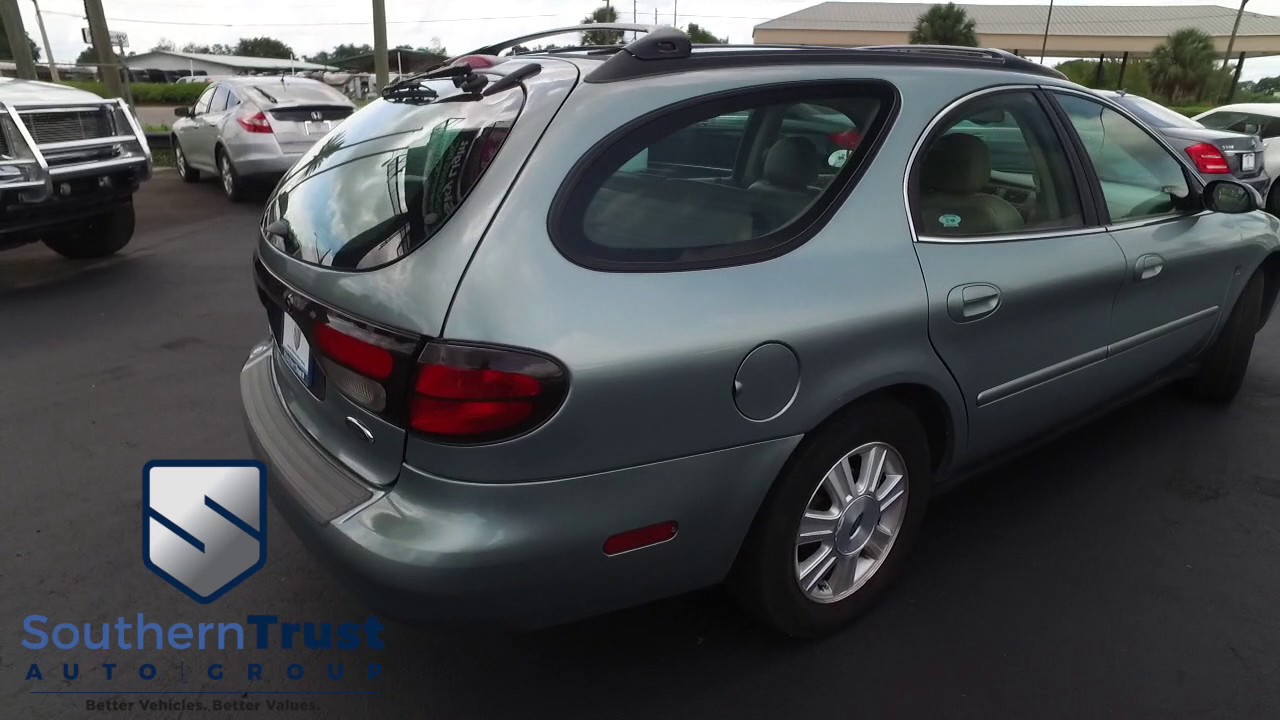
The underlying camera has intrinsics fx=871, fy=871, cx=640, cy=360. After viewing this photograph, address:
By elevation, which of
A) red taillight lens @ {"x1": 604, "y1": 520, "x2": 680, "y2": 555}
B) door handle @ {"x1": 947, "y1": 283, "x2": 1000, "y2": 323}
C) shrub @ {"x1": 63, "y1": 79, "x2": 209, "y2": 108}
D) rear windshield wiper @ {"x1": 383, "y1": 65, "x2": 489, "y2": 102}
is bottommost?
shrub @ {"x1": 63, "y1": 79, "x2": 209, "y2": 108}

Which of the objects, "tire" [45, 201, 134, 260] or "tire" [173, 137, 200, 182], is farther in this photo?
"tire" [173, 137, 200, 182]

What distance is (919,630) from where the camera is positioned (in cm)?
257

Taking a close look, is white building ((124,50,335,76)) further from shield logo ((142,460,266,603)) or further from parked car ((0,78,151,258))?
shield logo ((142,460,266,603))

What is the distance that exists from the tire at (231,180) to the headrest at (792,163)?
8911 mm

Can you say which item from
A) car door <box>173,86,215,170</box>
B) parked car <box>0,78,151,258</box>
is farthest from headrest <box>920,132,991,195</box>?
car door <box>173,86,215,170</box>

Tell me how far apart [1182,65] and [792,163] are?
42.6 meters

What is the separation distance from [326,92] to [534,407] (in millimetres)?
9997

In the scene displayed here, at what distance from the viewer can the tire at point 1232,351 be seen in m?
3.97

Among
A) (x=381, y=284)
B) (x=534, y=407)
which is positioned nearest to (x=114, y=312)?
(x=381, y=284)

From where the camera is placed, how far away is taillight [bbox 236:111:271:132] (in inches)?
380

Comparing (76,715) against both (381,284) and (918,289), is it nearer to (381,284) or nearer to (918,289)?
(381,284)

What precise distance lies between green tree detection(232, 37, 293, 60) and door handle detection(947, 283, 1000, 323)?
101748mm

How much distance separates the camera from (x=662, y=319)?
1.90 m

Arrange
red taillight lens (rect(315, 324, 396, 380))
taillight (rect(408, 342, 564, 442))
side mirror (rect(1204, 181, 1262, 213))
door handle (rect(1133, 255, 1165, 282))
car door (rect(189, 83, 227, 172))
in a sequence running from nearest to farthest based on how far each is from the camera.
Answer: taillight (rect(408, 342, 564, 442)) → red taillight lens (rect(315, 324, 396, 380)) → door handle (rect(1133, 255, 1165, 282)) → side mirror (rect(1204, 181, 1262, 213)) → car door (rect(189, 83, 227, 172))
